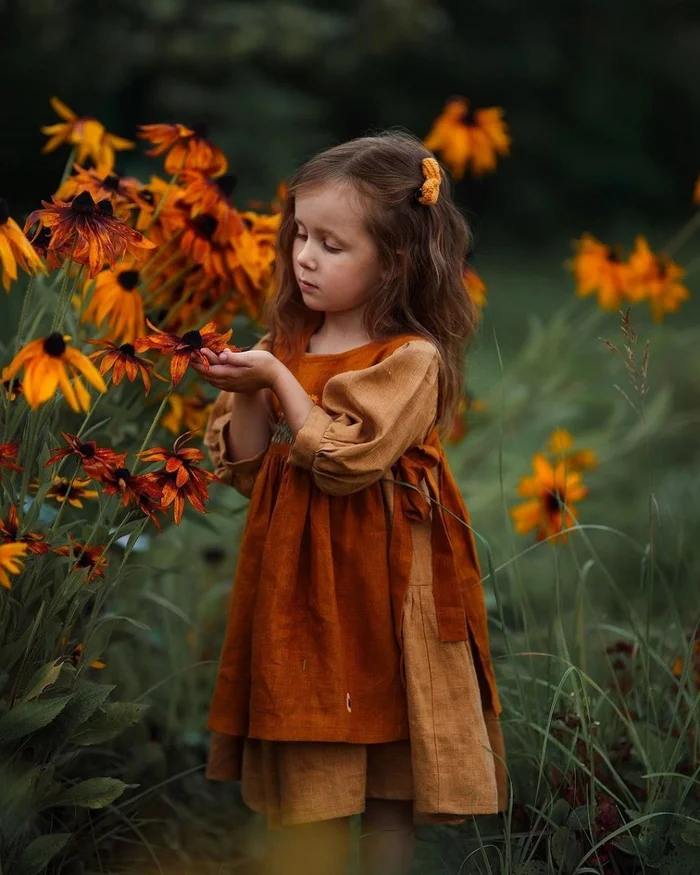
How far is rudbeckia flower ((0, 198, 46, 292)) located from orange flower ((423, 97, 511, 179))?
1469 millimetres

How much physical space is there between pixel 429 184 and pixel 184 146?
0.48 meters

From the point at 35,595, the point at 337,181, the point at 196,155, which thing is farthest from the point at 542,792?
the point at 196,155

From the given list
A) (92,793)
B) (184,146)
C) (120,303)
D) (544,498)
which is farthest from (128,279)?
(544,498)

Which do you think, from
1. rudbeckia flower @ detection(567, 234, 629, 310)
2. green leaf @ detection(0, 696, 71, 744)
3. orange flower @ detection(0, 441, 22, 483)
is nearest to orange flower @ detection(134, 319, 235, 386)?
orange flower @ detection(0, 441, 22, 483)

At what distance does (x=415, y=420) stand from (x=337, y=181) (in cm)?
38

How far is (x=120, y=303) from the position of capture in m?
1.99

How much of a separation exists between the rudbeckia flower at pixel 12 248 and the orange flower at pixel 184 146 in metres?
0.47

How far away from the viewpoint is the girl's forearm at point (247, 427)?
1.91 metres

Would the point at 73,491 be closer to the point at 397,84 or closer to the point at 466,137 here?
the point at 466,137

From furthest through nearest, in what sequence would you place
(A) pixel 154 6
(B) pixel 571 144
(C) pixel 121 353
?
(B) pixel 571 144
(A) pixel 154 6
(C) pixel 121 353

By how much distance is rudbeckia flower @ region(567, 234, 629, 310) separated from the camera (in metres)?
3.08

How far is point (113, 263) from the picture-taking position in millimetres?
1627

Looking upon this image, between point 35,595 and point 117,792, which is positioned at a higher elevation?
point 35,595

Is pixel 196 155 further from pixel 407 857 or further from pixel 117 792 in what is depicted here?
pixel 407 857
